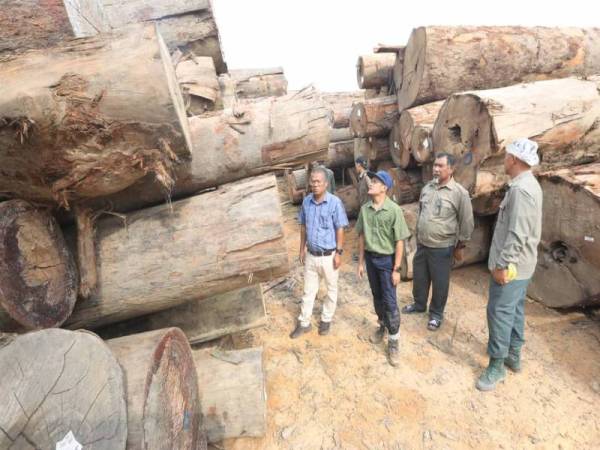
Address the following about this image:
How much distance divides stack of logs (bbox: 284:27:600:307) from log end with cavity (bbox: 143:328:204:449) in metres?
3.23

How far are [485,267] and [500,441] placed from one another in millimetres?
2750

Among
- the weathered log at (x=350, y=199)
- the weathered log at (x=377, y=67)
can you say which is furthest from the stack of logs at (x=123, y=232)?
the weathered log at (x=350, y=199)

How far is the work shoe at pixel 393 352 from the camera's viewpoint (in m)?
3.38

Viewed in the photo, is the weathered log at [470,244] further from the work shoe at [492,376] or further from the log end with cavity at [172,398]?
the log end with cavity at [172,398]

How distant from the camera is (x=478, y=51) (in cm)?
475

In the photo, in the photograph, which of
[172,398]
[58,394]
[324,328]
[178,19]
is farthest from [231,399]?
[178,19]

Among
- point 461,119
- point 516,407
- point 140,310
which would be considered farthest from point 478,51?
point 140,310

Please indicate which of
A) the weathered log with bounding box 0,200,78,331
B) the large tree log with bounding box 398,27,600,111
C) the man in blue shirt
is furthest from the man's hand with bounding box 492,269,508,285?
the large tree log with bounding box 398,27,600,111

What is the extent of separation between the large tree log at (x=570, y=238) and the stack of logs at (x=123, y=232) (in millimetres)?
2453

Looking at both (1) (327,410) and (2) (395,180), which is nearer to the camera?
(1) (327,410)

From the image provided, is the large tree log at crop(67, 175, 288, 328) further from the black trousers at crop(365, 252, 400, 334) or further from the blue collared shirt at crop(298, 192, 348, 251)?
the black trousers at crop(365, 252, 400, 334)

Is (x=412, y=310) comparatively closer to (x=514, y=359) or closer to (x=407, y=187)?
(x=514, y=359)

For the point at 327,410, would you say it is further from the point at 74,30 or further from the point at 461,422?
the point at 74,30

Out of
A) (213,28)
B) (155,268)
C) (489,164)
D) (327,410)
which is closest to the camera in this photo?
(155,268)
